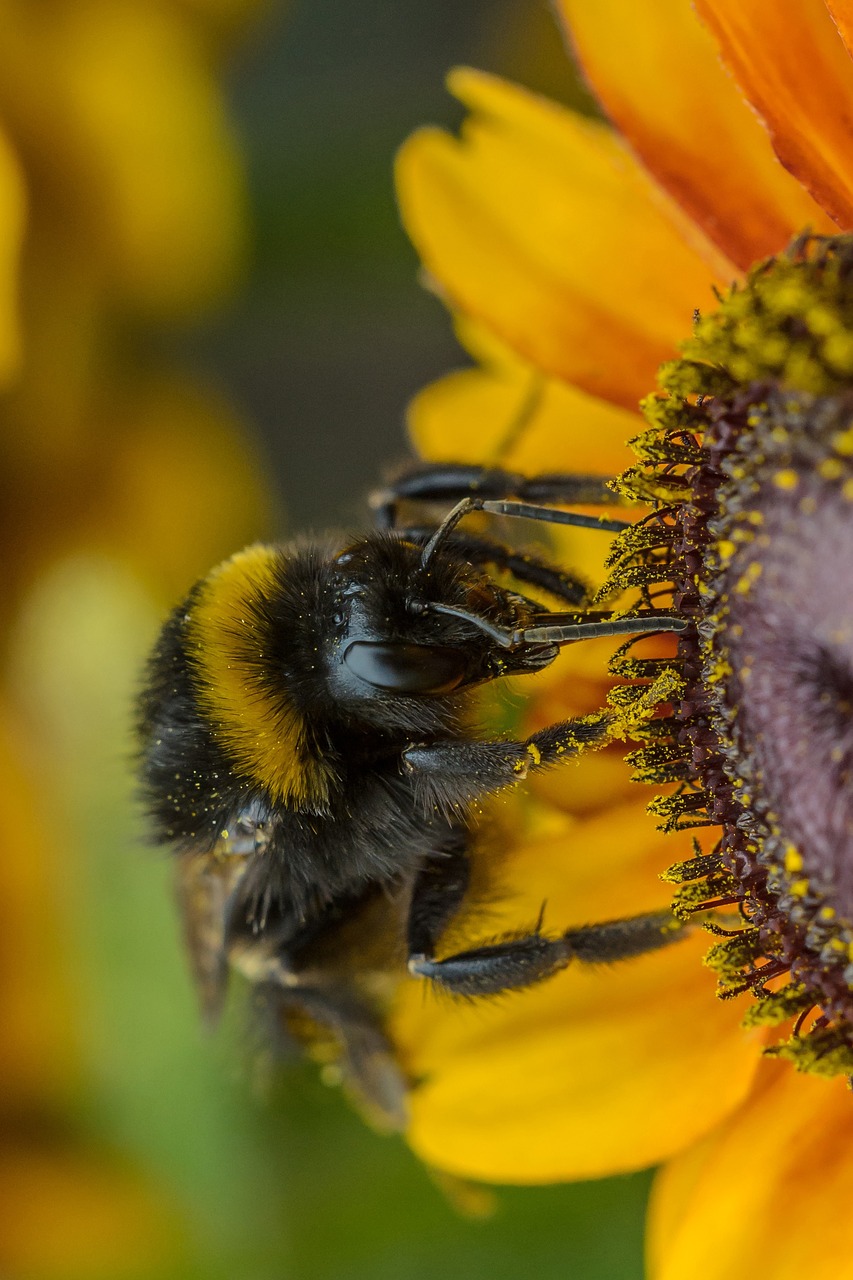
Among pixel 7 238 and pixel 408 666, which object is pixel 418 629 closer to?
pixel 408 666

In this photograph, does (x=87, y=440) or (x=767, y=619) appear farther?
(x=87, y=440)

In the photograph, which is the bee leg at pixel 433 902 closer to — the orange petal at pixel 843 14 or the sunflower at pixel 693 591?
the sunflower at pixel 693 591

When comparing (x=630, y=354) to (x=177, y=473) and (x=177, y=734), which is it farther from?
(x=177, y=473)

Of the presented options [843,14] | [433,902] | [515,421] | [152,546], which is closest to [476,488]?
[515,421]

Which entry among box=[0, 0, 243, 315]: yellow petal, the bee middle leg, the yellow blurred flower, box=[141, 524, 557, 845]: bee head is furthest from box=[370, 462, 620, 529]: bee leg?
box=[0, 0, 243, 315]: yellow petal

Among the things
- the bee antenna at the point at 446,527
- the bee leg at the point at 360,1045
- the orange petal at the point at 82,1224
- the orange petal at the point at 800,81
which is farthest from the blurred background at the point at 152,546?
the orange petal at the point at 800,81
